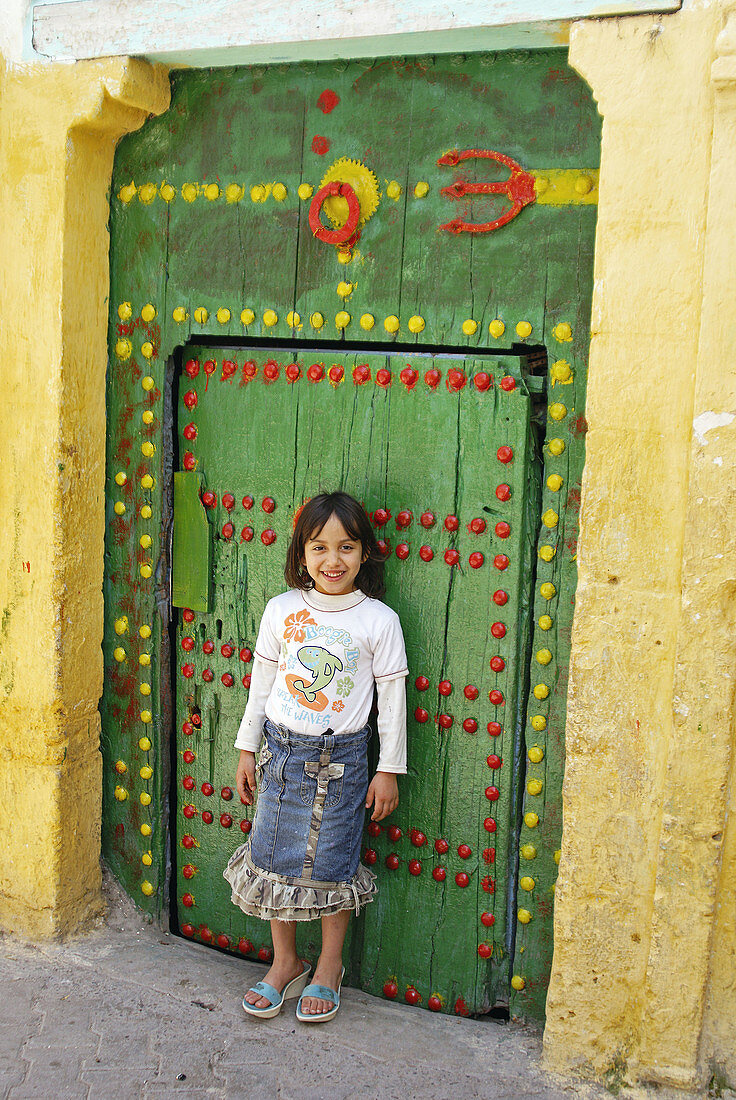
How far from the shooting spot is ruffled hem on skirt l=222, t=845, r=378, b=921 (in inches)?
109

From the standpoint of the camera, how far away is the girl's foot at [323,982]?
2768 millimetres

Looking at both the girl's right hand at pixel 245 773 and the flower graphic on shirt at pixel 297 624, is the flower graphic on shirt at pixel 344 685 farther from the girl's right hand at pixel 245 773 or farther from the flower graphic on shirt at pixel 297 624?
the girl's right hand at pixel 245 773

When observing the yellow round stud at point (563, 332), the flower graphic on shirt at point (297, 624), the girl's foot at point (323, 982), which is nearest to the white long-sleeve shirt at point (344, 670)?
the flower graphic on shirt at point (297, 624)

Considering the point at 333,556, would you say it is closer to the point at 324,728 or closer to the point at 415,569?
the point at 415,569

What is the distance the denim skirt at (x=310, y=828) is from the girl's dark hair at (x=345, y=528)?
1.48 feet

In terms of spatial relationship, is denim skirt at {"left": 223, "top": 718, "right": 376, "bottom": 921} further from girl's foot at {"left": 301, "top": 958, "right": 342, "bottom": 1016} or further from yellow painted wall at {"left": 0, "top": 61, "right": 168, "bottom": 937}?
yellow painted wall at {"left": 0, "top": 61, "right": 168, "bottom": 937}

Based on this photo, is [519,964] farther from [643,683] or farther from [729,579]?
[729,579]

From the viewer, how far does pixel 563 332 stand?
2627 millimetres

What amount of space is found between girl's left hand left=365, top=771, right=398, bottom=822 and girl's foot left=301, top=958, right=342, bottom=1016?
498mm

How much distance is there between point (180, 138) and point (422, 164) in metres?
0.85

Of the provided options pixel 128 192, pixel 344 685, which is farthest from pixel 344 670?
pixel 128 192

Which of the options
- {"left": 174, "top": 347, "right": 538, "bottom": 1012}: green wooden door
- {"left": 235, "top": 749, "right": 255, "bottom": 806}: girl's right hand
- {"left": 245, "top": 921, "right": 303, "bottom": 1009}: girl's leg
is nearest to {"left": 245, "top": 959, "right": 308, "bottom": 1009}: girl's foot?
{"left": 245, "top": 921, "right": 303, "bottom": 1009}: girl's leg

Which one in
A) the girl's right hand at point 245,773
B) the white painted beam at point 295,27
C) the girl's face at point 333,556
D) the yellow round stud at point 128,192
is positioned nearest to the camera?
the white painted beam at point 295,27

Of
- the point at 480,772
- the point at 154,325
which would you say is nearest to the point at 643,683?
the point at 480,772
